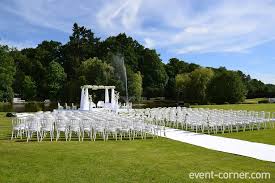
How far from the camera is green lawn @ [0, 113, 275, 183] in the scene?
887 cm

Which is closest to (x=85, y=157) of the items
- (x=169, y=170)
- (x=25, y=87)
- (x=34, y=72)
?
(x=169, y=170)

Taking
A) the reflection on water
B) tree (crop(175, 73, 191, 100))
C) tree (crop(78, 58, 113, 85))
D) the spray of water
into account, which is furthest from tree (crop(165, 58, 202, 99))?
the reflection on water

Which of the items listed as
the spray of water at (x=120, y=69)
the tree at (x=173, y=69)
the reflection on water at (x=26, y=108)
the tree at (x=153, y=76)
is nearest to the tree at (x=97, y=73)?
the spray of water at (x=120, y=69)

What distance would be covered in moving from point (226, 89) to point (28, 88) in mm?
36564

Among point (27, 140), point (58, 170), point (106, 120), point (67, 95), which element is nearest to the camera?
point (58, 170)

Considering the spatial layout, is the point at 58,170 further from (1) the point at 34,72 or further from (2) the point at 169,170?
(1) the point at 34,72

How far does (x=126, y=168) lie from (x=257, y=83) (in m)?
82.3

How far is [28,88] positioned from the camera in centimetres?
7212

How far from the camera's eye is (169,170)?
972 cm

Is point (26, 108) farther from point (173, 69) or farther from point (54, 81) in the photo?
point (173, 69)

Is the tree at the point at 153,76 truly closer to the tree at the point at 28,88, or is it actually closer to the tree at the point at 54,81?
the tree at the point at 54,81

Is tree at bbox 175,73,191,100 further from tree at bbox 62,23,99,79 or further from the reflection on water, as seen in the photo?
tree at bbox 62,23,99,79

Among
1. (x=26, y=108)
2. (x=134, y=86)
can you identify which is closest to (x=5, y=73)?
(x=26, y=108)

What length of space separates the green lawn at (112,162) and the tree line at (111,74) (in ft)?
108
